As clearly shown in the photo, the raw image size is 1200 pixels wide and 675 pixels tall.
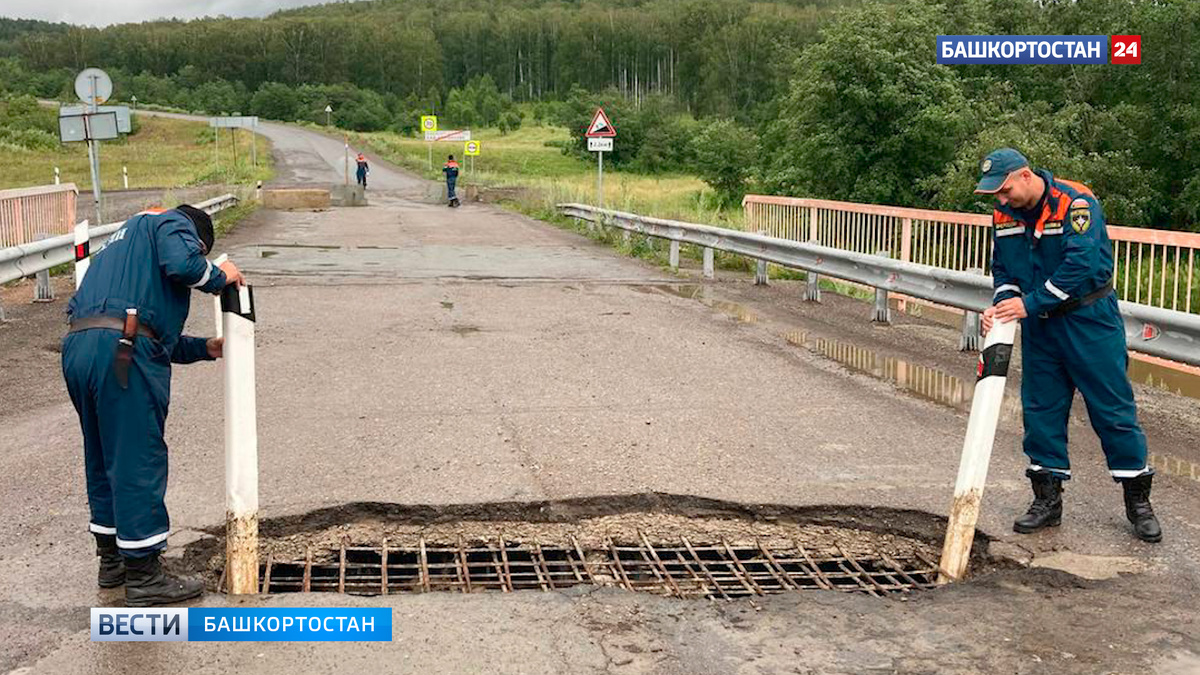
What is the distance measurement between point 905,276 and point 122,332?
25.8 feet

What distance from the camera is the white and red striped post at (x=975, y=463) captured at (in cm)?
471

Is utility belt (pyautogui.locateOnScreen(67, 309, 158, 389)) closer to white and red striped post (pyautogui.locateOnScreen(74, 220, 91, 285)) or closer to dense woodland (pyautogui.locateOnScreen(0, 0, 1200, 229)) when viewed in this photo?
white and red striped post (pyautogui.locateOnScreen(74, 220, 91, 285))

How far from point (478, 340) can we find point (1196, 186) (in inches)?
916

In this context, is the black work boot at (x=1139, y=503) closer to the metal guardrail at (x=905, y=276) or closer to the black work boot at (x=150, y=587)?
the metal guardrail at (x=905, y=276)

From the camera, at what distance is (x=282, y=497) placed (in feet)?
18.1

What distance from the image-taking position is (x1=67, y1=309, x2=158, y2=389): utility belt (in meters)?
4.17

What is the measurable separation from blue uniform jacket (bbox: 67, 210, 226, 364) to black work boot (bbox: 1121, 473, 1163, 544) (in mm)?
3923

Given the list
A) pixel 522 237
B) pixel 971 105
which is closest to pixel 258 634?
pixel 522 237

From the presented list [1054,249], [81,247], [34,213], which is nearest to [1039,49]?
[34,213]

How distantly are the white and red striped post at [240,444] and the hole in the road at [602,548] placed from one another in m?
0.16

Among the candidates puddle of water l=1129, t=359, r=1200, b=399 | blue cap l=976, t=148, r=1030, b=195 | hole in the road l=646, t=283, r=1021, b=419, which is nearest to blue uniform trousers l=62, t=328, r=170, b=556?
blue cap l=976, t=148, r=1030, b=195

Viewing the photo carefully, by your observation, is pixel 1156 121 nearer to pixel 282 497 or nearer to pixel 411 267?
pixel 411 267

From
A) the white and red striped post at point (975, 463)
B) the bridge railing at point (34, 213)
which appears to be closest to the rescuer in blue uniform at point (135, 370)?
the white and red striped post at point (975, 463)

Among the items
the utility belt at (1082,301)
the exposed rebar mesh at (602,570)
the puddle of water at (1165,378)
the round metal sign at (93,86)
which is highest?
the round metal sign at (93,86)
